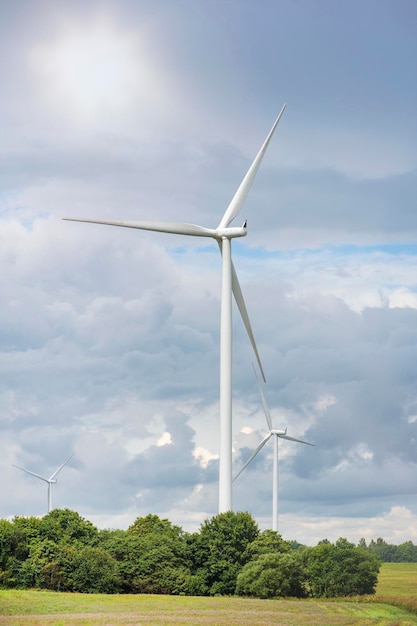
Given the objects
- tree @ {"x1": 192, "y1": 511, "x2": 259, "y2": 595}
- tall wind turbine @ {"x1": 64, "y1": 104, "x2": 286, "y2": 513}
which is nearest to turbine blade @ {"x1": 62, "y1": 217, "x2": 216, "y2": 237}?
tall wind turbine @ {"x1": 64, "y1": 104, "x2": 286, "y2": 513}

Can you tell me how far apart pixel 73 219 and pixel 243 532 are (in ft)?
131

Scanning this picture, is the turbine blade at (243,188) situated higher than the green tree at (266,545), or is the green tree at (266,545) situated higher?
the turbine blade at (243,188)

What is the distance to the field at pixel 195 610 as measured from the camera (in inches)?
3329

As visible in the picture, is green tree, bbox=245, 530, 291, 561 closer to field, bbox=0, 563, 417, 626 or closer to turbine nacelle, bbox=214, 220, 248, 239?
field, bbox=0, 563, 417, 626

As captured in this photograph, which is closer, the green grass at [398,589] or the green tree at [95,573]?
the green grass at [398,589]

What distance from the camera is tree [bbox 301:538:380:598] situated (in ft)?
355

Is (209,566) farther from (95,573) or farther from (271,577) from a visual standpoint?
(95,573)

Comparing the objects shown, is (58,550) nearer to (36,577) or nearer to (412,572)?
(36,577)

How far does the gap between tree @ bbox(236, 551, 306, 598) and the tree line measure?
0.11m

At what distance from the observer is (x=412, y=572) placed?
457 feet

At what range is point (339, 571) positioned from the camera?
110 m

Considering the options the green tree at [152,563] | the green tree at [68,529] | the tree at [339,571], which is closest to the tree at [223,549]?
the green tree at [152,563]

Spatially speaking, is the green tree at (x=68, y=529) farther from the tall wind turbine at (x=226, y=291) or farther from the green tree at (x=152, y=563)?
the tall wind turbine at (x=226, y=291)

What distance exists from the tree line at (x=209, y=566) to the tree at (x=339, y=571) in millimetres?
111
